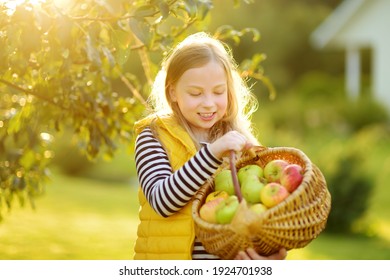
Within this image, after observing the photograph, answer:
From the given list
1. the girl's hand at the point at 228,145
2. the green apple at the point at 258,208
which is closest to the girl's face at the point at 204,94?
the girl's hand at the point at 228,145

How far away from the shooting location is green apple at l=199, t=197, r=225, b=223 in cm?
240

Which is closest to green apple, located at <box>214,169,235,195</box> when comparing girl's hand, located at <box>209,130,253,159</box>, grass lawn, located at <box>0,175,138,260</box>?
girl's hand, located at <box>209,130,253,159</box>

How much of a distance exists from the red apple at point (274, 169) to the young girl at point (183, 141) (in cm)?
10

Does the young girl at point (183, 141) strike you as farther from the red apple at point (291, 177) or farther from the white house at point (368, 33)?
the white house at point (368, 33)

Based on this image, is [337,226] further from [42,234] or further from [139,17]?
[139,17]

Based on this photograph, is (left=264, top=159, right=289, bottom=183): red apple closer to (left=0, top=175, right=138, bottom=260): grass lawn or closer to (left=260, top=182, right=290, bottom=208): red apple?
(left=260, top=182, right=290, bottom=208): red apple

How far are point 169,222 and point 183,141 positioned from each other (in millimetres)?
297

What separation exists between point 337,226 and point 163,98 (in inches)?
264

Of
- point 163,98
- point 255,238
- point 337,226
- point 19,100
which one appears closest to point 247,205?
point 255,238

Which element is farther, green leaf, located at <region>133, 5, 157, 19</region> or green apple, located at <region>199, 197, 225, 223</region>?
green leaf, located at <region>133, 5, 157, 19</region>

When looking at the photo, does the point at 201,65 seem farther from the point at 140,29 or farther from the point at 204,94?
the point at 140,29

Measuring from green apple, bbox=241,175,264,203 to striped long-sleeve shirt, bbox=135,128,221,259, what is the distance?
0.11 m

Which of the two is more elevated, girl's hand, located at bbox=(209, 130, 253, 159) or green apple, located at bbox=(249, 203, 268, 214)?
girl's hand, located at bbox=(209, 130, 253, 159)
